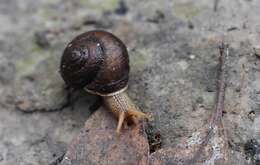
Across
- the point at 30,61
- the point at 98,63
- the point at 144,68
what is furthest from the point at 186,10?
the point at 30,61

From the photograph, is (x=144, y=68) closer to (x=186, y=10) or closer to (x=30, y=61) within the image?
(x=186, y=10)

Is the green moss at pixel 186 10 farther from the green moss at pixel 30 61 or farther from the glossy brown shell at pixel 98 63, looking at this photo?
the green moss at pixel 30 61

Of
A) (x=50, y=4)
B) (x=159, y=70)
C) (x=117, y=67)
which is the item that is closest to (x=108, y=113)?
(x=117, y=67)

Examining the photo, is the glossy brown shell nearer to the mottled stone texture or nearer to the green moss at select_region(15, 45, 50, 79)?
the mottled stone texture

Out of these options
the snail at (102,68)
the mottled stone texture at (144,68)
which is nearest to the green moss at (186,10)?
the mottled stone texture at (144,68)

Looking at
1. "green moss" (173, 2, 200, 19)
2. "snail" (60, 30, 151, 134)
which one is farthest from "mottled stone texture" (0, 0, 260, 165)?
"snail" (60, 30, 151, 134)

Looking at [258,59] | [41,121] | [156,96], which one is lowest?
[41,121]

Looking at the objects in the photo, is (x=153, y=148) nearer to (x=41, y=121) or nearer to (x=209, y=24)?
(x=41, y=121)

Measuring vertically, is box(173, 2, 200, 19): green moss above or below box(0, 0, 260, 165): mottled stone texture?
above
